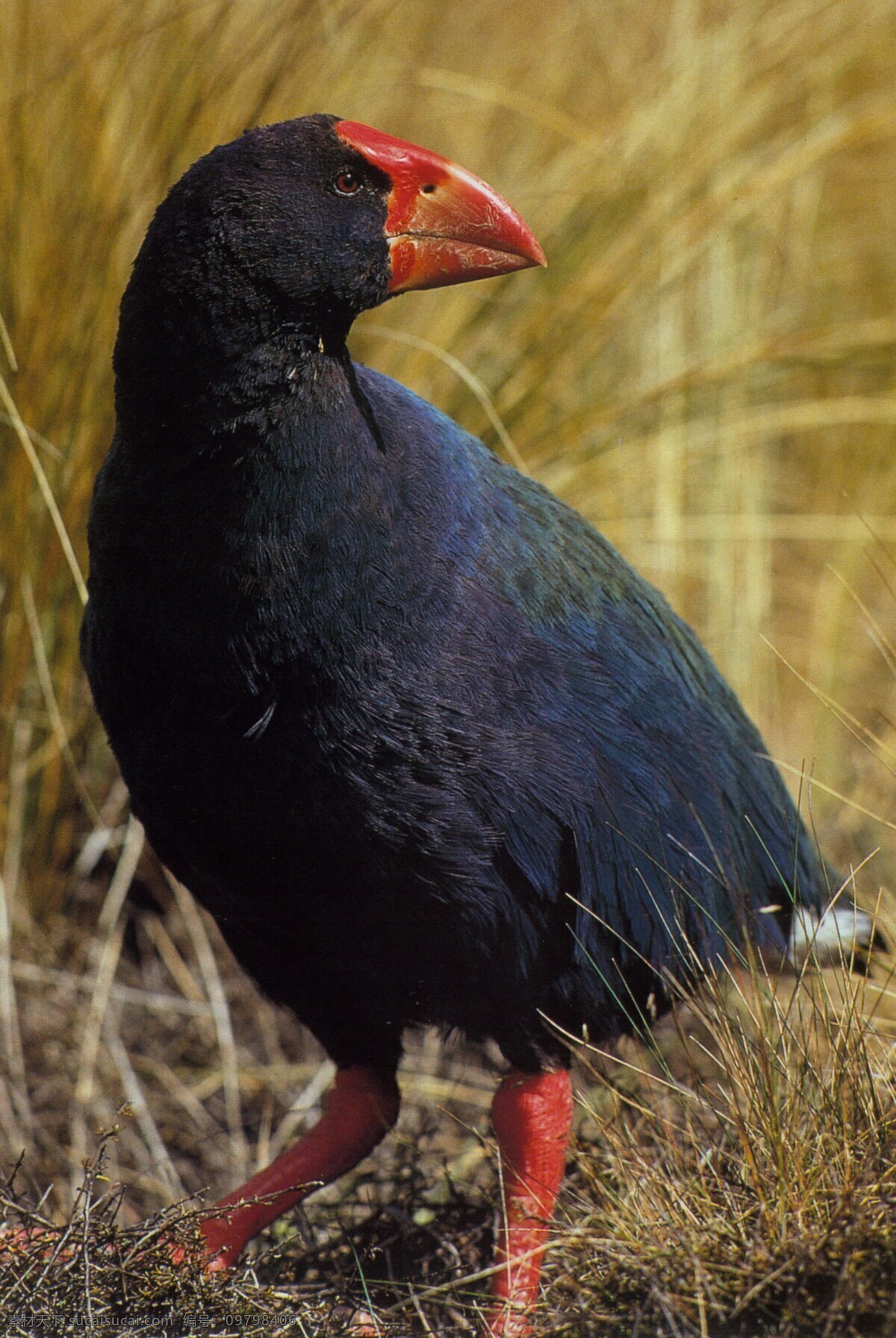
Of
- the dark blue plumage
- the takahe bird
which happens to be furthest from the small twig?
the dark blue plumage

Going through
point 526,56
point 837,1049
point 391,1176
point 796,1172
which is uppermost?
point 526,56

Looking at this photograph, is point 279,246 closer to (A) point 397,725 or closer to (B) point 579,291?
(A) point 397,725

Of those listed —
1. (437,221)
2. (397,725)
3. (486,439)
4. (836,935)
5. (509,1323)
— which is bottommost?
(509,1323)

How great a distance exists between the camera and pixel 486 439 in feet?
10.4

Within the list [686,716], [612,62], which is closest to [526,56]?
[612,62]

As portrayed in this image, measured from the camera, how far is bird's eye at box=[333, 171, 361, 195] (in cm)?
179

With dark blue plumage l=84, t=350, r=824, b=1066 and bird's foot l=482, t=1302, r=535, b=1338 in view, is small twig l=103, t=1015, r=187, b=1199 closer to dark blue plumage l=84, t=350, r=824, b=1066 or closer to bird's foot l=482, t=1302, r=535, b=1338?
dark blue plumage l=84, t=350, r=824, b=1066

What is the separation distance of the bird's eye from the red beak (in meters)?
0.04

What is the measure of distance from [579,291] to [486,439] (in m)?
0.49

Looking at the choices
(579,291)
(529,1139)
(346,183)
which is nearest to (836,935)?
(529,1139)

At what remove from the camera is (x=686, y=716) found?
2307 mm

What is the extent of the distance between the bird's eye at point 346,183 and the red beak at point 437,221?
0.14 feet

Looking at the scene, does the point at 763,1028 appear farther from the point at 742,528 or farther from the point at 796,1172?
the point at 742,528

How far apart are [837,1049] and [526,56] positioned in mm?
3200
